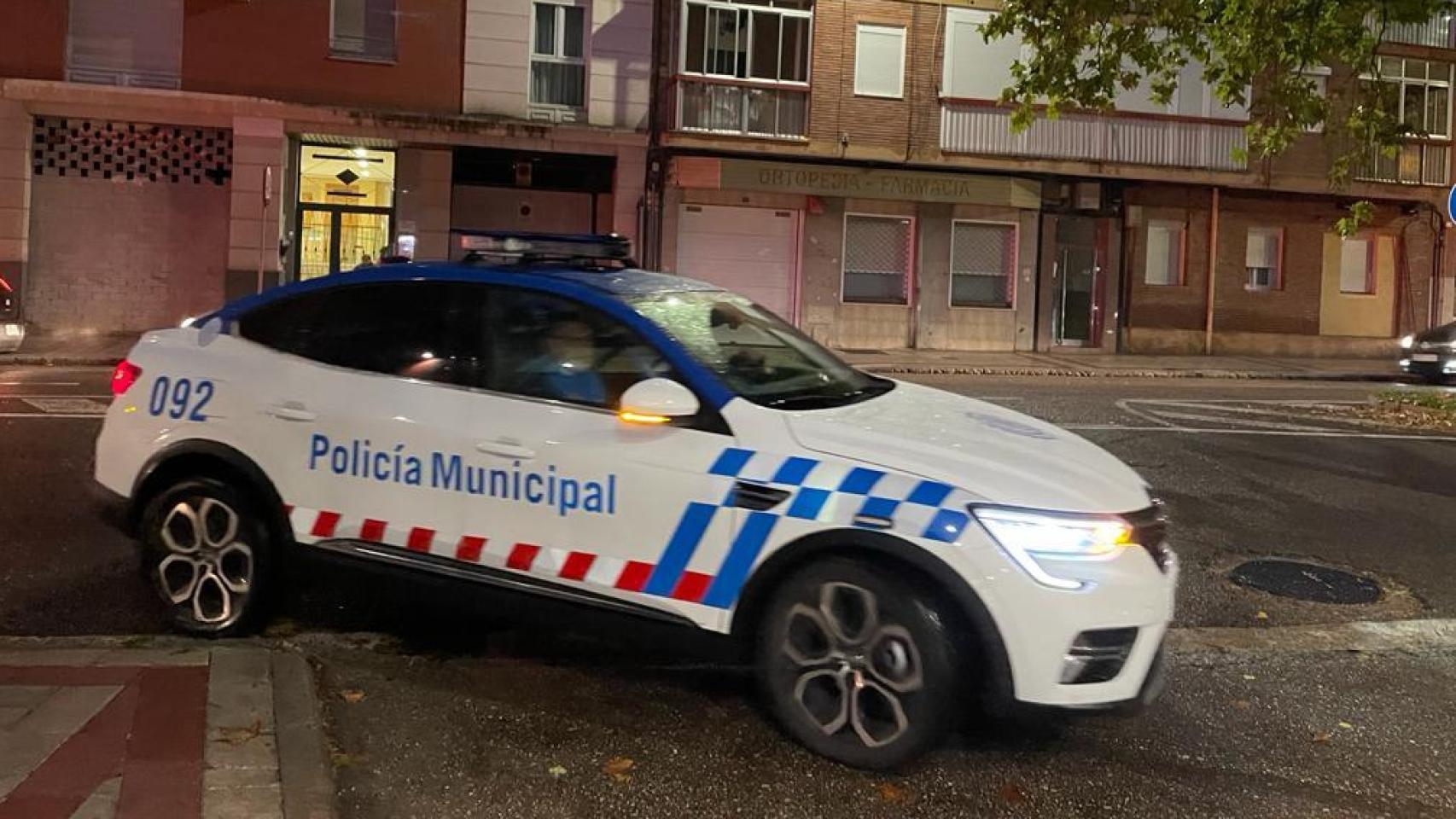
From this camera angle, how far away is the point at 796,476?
13.2 ft

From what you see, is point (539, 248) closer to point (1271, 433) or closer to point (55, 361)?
point (1271, 433)

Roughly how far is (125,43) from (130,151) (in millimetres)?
1732

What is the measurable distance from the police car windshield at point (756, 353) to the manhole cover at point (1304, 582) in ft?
9.39

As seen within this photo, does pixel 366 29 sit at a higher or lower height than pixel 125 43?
higher

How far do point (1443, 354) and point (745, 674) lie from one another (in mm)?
17900

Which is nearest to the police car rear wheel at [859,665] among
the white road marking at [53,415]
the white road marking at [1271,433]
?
the white road marking at [1271,433]

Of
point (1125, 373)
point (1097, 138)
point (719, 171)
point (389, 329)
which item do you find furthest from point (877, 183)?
point (389, 329)

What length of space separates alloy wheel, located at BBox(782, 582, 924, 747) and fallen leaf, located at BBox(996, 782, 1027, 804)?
0.37 meters

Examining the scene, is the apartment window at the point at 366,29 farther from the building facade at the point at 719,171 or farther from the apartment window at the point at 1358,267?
the apartment window at the point at 1358,267

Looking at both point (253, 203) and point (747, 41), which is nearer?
point (253, 203)

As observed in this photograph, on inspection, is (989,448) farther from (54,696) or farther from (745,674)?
(54,696)

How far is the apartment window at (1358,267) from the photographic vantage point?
84.9ft

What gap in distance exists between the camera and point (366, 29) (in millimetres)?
20969

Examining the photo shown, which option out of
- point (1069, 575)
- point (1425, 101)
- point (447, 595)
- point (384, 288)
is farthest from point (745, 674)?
point (1425, 101)
